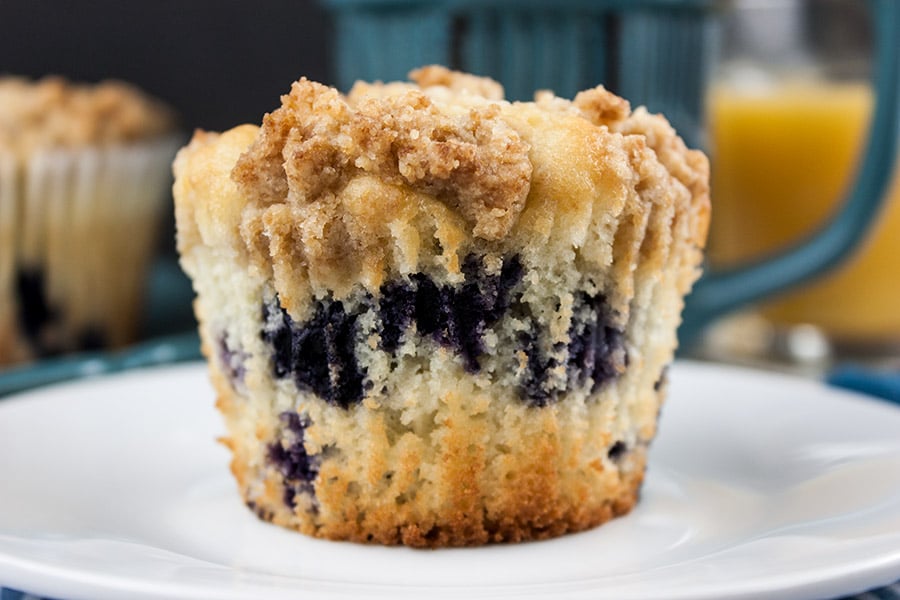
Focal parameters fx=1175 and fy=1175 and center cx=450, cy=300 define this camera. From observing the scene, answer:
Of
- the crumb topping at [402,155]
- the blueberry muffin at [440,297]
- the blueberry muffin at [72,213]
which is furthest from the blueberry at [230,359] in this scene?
the blueberry muffin at [72,213]

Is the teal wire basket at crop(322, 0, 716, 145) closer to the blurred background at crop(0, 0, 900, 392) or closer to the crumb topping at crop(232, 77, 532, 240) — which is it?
the blurred background at crop(0, 0, 900, 392)

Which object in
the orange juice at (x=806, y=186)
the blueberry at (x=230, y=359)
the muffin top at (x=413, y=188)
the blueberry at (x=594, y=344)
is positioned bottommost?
the orange juice at (x=806, y=186)

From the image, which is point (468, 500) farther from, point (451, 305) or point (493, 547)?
point (451, 305)

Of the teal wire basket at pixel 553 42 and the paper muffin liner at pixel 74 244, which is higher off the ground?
the teal wire basket at pixel 553 42

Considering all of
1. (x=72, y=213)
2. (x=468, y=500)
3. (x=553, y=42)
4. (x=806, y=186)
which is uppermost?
(x=553, y=42)

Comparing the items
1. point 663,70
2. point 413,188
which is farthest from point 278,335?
point 663,70

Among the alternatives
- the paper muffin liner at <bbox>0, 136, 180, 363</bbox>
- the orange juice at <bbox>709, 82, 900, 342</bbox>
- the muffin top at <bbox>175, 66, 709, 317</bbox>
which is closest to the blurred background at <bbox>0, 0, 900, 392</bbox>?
the orange juice at <bbox>709, 82, 900, 342</bbox>

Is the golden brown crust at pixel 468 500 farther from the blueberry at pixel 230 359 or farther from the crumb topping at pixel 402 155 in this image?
the crumb topping at pixel 402 155
